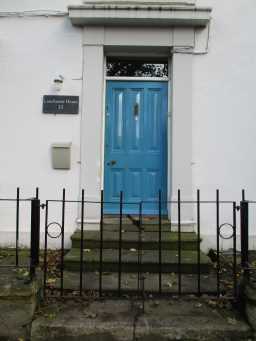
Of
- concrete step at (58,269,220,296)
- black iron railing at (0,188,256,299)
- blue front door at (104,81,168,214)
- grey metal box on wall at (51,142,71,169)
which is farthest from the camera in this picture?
blue front door at (104,81,168,214)

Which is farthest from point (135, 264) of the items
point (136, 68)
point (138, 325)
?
point (136, 68)

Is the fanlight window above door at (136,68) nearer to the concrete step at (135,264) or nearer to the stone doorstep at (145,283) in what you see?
the concrete step at (135,264)

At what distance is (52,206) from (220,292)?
258cm

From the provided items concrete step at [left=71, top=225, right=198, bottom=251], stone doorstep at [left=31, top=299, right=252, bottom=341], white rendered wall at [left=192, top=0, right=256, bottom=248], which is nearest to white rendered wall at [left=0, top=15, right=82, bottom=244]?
concrete step at [left=71, top=225, right=198, bottom=251]

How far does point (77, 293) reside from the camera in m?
3.27

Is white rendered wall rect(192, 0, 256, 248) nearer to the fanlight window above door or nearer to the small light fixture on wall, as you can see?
the fanlight window above door

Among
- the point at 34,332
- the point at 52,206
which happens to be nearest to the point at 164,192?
the point at 52,206

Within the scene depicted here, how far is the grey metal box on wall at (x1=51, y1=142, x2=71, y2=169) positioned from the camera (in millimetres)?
4660

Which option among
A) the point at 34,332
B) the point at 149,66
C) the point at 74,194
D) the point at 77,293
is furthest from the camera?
the point at 149,66

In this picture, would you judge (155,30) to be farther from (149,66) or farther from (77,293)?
(77,293)

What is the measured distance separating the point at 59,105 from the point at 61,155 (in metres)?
0.72

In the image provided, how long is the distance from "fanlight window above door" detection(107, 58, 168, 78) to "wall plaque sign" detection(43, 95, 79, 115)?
2.77ft

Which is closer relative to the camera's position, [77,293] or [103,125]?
[77,293]

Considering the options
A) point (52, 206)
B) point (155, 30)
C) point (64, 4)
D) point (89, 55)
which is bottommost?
point (52, 206)
